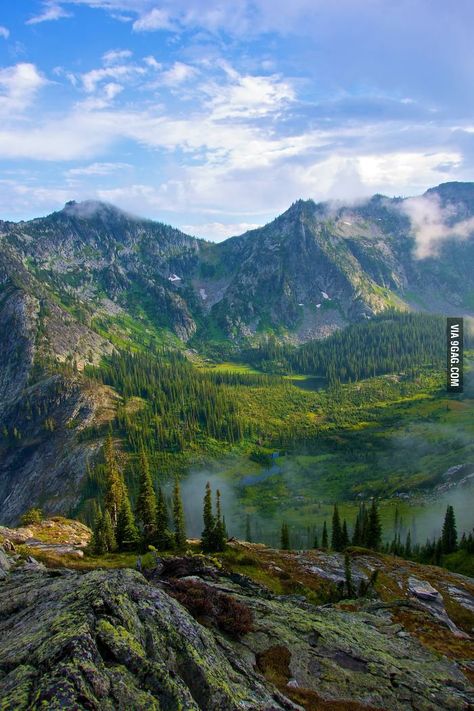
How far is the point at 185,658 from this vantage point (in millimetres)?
18594

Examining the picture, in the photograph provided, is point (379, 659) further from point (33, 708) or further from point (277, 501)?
point (277, 501)

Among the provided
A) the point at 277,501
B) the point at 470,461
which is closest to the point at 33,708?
the point at 277,501

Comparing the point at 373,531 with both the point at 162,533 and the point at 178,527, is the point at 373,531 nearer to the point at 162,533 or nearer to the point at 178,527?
the point at 178,527

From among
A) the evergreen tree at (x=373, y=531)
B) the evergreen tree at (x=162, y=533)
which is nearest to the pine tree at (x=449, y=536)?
the evergreen tree at (x=373, y=531)

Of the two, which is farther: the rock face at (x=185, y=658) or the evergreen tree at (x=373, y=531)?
the evergreen tree at (x=373, y=531)

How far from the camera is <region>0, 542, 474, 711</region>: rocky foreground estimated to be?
14.9 m

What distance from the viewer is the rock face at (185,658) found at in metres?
14.7

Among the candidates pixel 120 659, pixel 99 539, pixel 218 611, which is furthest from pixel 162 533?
pixel 120 659

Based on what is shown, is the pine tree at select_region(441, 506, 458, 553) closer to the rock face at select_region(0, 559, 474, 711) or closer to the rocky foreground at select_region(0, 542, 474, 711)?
the rocky foreground at select_region(0, 542, 474, 711)

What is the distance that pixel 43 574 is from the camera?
38.8m

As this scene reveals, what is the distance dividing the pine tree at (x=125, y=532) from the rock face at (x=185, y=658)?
47.7m

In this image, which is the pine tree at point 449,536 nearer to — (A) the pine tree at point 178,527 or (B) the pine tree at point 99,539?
(A) the pine tree at point 178,527

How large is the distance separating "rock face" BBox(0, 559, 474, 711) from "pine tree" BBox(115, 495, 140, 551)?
47.7 metres

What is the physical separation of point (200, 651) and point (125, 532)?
226 ft
